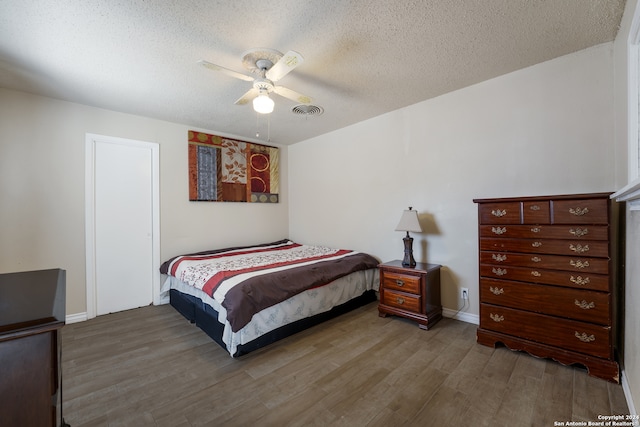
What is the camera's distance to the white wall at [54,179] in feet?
8.73

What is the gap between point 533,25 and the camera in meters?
1.88

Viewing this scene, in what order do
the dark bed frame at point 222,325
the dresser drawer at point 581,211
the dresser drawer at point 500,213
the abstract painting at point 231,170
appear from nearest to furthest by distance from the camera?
the dresser drawer at point 581,211 → the dresser drawer at point 500,213 → the dark bed frame at point 222,325 → the abstract painting at point 231,170

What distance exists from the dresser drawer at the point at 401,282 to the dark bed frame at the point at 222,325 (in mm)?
535

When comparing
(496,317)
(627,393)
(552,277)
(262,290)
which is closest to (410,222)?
(496,317)

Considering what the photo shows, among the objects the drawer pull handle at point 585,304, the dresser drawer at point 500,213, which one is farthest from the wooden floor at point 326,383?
the dresser drawer at point 500,213

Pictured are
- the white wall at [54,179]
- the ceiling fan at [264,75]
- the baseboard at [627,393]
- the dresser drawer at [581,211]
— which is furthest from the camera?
the white wall at [54,179]

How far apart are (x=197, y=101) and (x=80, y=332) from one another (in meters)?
2.67

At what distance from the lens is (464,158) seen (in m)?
2.82

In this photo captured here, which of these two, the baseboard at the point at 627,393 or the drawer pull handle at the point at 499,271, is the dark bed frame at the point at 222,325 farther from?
the baseboard at the point at 627,393

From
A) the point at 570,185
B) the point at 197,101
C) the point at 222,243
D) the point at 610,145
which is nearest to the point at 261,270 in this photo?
the point at 222,243

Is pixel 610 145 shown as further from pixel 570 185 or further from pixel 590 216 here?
pixel 590 216

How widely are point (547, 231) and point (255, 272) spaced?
243 cm

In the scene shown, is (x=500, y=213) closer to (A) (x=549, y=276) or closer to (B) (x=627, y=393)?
(A) (x=549, y=276)

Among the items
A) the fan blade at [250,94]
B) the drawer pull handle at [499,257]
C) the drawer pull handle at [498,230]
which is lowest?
the drawer pull handle at [499,257]
